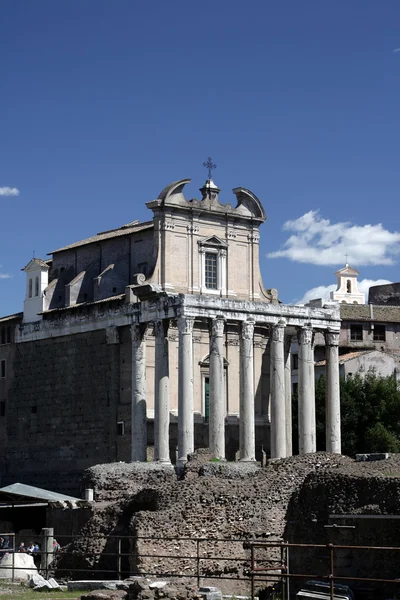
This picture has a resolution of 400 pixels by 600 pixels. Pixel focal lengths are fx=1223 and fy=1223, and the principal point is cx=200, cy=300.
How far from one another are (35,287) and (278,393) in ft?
41.2

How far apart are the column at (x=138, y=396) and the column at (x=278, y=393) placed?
5.03 m

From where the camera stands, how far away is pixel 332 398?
48.5m

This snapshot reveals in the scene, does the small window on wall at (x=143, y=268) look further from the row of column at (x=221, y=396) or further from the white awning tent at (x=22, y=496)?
the white awning tent at (x=22, y=496)

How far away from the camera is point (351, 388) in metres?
55.2

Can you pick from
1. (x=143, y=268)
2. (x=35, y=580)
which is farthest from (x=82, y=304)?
(x=35, y=580)

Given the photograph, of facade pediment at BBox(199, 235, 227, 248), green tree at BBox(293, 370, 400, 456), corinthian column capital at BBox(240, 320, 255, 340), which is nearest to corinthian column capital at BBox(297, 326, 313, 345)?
corinthian column capital at BBox(240, 320, 255, 340)

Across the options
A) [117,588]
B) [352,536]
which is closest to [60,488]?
[117,588]

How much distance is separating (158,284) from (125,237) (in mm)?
4115

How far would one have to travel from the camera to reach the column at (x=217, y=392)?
1734 inches

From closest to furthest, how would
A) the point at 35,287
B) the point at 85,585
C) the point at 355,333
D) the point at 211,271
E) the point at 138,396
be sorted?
the point at 85,585, the point at 138,396, the point at 211,271, the point at 35,287, the point at 355,333

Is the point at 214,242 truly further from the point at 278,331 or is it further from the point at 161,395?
the point at 161,395

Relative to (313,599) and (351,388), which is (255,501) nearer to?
(313,599)

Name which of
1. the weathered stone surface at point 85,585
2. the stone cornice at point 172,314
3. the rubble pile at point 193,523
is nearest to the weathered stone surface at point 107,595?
the rubble pile at point 193,523

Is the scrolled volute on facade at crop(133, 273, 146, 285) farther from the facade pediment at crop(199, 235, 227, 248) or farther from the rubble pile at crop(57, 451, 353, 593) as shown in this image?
the rubble pile at crop(57, 451, 353, 593)
